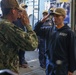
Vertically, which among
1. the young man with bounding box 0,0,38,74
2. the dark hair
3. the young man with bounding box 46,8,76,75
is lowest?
the young man with bounding box 46,8,76,75

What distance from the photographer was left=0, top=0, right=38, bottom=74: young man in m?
1.90

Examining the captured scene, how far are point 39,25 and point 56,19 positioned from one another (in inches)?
11.0

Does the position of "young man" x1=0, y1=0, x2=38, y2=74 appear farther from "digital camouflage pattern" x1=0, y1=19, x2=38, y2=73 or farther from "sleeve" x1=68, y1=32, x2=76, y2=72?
"sleeve" x1=68, y1=32, x2=76, y2=72

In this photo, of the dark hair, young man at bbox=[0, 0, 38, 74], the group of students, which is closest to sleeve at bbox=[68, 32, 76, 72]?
the group of students

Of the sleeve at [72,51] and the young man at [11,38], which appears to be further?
the sleeve at [72,51]

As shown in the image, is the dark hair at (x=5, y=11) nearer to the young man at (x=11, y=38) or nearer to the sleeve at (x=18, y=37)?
the young man at (x=11, y=38)

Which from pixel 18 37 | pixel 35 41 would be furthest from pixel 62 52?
pixel 18 37

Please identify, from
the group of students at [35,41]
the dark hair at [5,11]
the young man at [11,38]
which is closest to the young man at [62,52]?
the group of students at [35,41]

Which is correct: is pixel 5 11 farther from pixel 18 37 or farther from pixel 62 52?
pixel 62 52

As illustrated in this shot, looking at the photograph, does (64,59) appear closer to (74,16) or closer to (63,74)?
(63,74)

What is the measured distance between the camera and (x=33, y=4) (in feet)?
27.5

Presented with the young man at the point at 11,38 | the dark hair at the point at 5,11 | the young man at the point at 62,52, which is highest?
the dark hair at the point at 5,11

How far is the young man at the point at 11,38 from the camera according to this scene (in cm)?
190

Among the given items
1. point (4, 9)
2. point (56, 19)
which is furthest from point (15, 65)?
point (56, 19)
